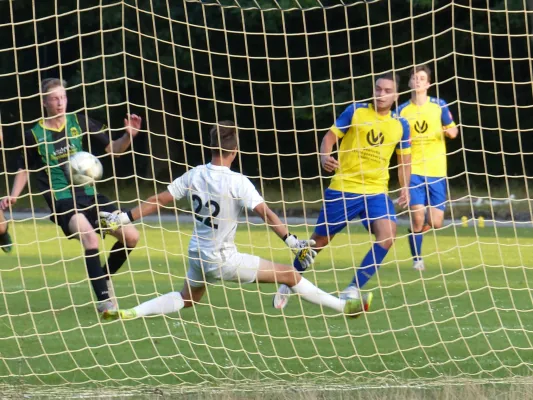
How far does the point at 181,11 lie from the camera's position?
2111 cm

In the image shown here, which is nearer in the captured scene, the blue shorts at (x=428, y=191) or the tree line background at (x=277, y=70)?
the blue shorts at (x=428, y=191)

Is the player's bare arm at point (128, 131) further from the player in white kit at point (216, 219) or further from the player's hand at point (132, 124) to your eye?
the player in white kit at point (216, 219)

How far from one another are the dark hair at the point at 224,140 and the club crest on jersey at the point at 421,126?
323cm

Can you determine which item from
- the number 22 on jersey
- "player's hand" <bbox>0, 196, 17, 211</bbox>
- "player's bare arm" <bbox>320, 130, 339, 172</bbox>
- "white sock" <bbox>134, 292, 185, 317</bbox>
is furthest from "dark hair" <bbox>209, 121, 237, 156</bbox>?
"player's hand" <bbox>0, 196, 17, 211</bbox>

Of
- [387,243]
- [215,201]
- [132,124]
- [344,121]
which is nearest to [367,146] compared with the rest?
[344,121]

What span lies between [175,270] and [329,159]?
320cm

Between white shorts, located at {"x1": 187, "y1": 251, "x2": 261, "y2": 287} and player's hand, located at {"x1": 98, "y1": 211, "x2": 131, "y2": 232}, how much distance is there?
0.45 metres

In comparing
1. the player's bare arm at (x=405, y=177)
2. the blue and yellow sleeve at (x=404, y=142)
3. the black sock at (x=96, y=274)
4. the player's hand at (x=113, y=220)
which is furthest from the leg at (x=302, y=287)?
the blue and yellow sleeve at (x=404, y=142)

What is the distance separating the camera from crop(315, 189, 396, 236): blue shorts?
309 inches

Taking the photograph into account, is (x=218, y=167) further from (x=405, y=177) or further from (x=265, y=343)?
(x=405, y=177)

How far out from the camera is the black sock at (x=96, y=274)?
7324 millimetres

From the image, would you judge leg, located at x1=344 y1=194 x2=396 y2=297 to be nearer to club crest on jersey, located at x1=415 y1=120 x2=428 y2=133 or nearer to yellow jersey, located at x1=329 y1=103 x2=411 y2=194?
yellow jersey, located at x1=329 y1=103 x2=411 y2=194

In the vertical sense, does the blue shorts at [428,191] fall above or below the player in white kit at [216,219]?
below

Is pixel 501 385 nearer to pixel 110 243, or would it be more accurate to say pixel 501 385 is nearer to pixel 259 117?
pixel 110 243
